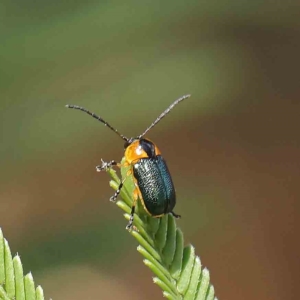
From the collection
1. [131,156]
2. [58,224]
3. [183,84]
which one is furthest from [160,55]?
[131,156]

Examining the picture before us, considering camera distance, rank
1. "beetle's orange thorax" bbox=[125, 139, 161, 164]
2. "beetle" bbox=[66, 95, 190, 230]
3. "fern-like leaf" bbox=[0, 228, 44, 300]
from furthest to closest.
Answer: "beetle's orange thorax" bbox=[125, 139, 161, 164]
"beetle" bbox=[66, 95, 190, 230]
"fern-like leaf" bbox=[0, 228, 44, 300]

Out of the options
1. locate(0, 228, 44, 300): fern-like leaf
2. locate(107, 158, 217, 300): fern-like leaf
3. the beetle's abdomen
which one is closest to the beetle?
the beetle's abdomen

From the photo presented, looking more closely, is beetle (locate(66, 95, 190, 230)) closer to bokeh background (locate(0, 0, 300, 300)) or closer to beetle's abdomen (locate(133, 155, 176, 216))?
beetle's abdomen (locate(133, 155, 176, 216))

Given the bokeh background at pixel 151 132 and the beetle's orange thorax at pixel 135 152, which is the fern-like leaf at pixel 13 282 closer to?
the beetle's orange thorax at pixel 135 152

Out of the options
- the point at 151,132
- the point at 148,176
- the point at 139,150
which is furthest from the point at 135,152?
the point at 151,132

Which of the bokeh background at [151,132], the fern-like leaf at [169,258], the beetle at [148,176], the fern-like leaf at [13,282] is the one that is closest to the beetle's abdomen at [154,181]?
the beetle at [148,176]

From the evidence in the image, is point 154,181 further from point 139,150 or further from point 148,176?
point 139,150
